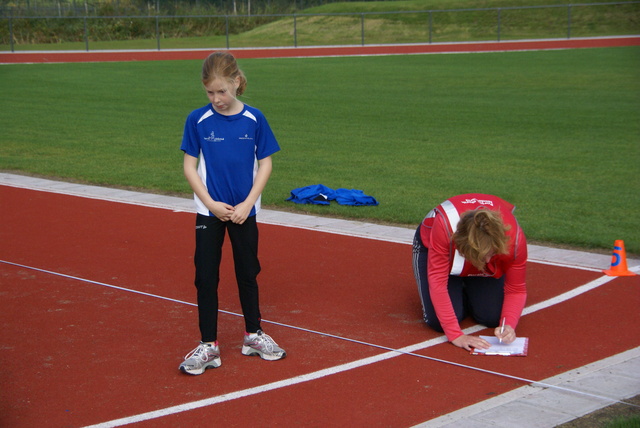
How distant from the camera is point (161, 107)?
72.6ft

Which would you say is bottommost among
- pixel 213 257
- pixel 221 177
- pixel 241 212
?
pixel 213 257

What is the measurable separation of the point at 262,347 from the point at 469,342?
4.68ft

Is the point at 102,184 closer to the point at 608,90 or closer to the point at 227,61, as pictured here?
the point at 227,61

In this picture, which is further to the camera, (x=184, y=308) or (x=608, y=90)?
(x=608, y=90)

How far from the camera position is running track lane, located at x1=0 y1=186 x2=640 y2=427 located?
4895 millimetres


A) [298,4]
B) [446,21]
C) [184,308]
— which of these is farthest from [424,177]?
[298,4]

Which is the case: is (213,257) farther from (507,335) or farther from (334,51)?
(334,51)

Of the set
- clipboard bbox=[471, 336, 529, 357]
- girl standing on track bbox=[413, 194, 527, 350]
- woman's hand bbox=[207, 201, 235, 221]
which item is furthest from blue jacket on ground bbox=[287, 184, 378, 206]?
woman's hand bbox=[207, 201, 235, 221]

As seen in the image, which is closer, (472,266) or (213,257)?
(213,257)

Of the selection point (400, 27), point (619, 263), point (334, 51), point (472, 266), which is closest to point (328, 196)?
point (619, 263)

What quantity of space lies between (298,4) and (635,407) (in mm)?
70697

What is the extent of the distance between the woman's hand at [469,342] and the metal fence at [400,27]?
44.4 m

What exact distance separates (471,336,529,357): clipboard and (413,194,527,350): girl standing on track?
4 centimetres

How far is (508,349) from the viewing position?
5.71 metres
